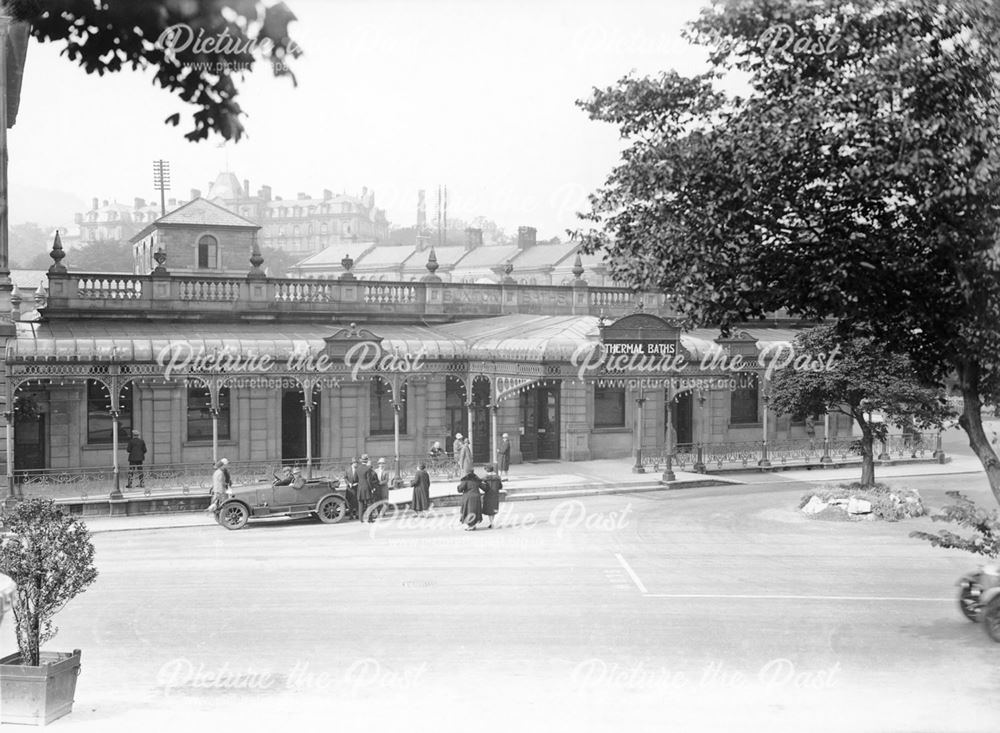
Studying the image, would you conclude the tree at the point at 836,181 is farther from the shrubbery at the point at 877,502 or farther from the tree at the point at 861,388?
the tree at the point at 861,388

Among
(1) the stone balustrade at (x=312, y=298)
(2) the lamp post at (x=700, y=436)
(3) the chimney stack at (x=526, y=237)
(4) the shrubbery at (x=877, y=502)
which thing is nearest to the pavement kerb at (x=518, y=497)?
(2) the lamp post at (x=700, y=436)

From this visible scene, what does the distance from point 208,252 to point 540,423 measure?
17.9 metres

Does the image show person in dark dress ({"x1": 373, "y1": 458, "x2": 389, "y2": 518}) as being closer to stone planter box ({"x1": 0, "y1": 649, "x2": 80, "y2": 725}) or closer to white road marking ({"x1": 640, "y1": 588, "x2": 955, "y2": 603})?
white road marking ({"x1": 640, "y1": 588, "x2": 955, "y2": 603})

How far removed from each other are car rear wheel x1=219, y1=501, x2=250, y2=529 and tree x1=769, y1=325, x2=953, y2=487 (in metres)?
14.2

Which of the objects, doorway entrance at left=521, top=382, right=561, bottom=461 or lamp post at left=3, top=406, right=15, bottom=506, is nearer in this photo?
lamp post at left=3, top=406, right=15, bottom=506

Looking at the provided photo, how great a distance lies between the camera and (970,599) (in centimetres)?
1512

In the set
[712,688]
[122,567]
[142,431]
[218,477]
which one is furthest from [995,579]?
[142,431]

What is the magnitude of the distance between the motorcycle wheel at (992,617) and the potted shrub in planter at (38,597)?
1129 cm

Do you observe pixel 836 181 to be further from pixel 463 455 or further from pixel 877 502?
pixel 463 455

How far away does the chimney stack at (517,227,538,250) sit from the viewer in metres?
78.9

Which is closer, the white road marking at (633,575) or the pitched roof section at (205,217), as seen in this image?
the white road marking at (633,575)

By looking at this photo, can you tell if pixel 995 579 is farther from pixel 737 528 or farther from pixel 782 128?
pixel 737 528

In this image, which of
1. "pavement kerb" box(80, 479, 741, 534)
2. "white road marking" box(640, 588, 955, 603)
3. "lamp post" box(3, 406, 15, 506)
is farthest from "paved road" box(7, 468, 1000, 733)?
"lamp post" box(3, 406, 15, 506)

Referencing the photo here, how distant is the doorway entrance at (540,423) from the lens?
35844 mm
